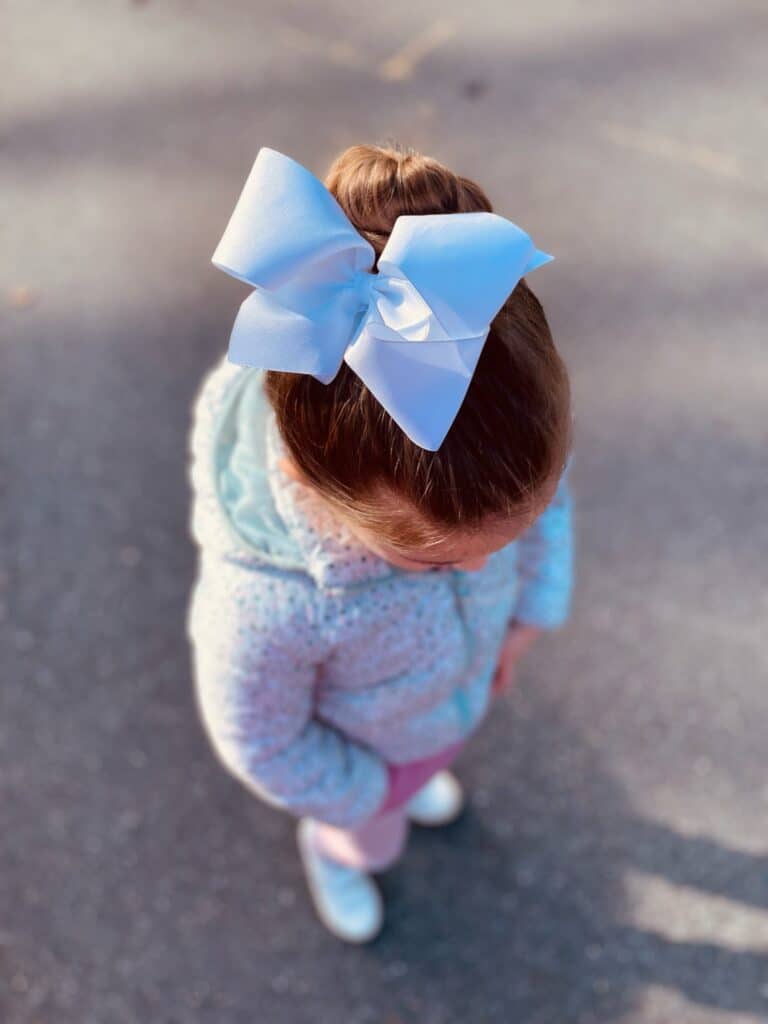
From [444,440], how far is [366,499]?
0.09 meters

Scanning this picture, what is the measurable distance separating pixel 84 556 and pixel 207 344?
0.57m

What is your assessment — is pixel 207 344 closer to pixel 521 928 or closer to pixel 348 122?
pixel 348 122

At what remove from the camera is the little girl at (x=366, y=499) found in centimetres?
71

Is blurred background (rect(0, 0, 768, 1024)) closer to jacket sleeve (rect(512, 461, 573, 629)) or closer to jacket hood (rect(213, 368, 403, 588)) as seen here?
jacket sleeve (rect(512, 461, 573, 629))

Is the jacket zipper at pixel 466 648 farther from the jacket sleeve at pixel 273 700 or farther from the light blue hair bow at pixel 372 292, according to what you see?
the light blue hair bow at pixel 372 292

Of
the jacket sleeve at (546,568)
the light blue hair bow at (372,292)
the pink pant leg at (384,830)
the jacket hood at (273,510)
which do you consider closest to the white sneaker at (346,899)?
the pink pant leg at (384,830)

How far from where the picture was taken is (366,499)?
81 cm

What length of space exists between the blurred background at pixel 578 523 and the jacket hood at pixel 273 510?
90 centimetres

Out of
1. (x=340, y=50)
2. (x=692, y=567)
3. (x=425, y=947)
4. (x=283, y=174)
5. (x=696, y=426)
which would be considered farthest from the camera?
(x=340, y=50)

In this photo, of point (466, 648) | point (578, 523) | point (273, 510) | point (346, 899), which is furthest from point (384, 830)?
point (578, 523)

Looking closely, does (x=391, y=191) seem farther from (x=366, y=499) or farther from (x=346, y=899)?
(x=346, y=899)

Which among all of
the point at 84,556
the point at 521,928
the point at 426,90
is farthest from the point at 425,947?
the point at 426,90

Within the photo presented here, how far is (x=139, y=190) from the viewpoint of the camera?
251 cm

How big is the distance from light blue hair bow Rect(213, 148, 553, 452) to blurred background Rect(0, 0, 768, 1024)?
1190mm
